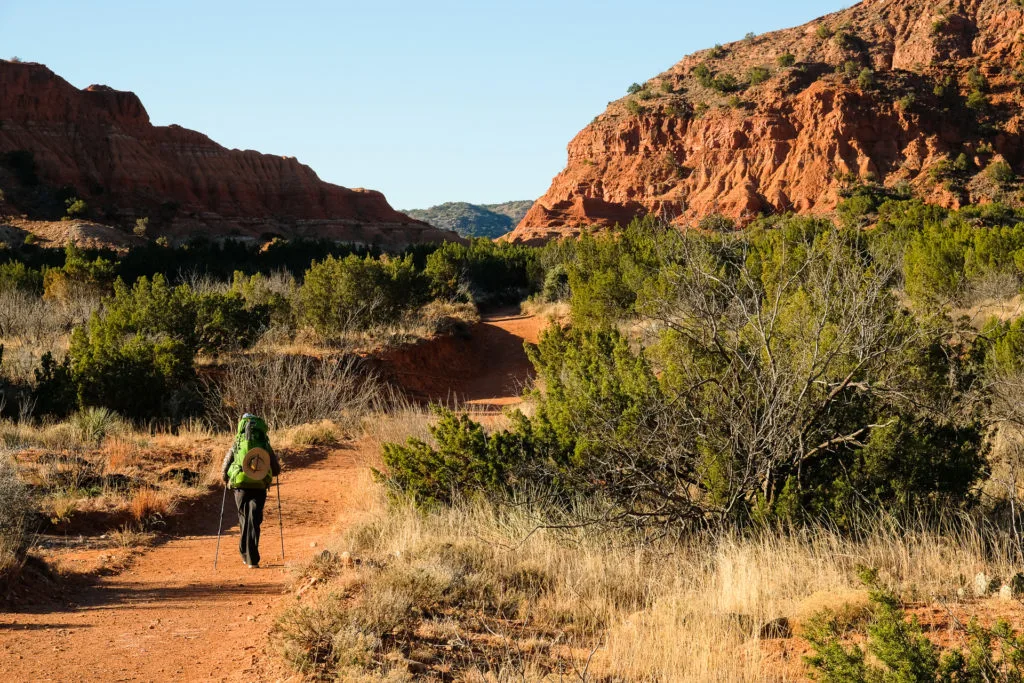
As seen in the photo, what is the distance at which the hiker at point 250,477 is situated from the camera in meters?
7.62

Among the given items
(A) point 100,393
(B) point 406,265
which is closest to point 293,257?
(B) point 406,265

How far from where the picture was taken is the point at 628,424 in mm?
7000

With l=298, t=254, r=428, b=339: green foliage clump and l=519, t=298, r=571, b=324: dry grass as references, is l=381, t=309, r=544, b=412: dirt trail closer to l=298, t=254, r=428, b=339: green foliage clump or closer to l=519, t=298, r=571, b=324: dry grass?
l=519, t=298, r=571, b=324: dry grass

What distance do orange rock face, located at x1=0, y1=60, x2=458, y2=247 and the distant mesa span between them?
50.7m

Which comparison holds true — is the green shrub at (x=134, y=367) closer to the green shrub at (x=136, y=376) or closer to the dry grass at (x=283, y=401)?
the green shrub at (x=136, y=376)

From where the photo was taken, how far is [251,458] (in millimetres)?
7688

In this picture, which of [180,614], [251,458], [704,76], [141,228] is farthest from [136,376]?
[704,76]

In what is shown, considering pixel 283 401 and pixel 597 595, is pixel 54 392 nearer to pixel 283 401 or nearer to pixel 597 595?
pixel 283 401

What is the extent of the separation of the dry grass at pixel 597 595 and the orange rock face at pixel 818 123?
4795cm

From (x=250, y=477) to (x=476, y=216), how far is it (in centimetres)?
13562

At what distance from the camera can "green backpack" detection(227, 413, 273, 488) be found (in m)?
7.66

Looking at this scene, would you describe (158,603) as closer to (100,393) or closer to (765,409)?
(765,409)

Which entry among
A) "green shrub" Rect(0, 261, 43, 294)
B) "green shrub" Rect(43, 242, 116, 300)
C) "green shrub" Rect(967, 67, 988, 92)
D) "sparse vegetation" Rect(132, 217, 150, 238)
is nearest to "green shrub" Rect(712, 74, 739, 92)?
"green shrub" Rect(967, 67, 988, 92)

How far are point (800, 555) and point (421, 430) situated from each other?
5913 millimetres
